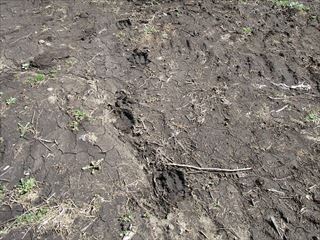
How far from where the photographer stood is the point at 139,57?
4078 mm

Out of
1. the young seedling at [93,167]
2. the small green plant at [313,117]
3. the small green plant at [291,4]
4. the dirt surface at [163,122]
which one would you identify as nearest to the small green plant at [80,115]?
the dirt surface at [163,122]

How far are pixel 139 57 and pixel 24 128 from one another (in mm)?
1484

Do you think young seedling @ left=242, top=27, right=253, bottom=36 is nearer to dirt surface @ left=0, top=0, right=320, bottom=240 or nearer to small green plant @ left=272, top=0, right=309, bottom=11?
dirt surface @ left=0, top=0, right=320, bottom=240

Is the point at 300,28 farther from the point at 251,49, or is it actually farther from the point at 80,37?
the point at 80,37

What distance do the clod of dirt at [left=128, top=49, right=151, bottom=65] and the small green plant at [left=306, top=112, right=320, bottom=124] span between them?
5.72 feet

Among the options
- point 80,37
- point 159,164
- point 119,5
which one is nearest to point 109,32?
point 80,37

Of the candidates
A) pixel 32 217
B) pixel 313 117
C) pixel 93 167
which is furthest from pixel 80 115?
pixel 313 117

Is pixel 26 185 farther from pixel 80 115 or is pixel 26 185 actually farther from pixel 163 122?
pixel 163 122

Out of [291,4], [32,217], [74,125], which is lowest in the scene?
[32,217]

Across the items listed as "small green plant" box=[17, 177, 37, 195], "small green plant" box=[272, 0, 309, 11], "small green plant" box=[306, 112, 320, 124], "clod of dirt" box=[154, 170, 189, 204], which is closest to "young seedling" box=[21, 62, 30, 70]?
"small green plant" box=[17, 177, 37, 195]

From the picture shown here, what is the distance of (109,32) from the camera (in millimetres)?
4465

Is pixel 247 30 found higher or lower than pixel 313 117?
higher

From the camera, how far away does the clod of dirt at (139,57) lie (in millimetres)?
4012

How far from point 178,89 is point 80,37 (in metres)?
1.59
